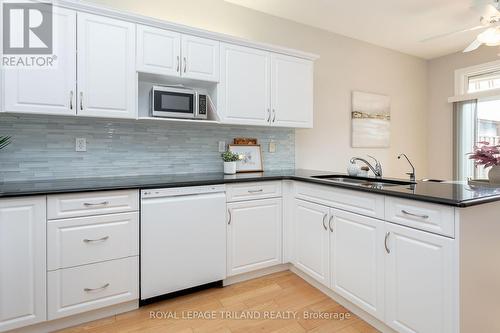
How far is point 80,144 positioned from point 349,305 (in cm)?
250

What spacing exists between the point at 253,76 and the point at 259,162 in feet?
3.15

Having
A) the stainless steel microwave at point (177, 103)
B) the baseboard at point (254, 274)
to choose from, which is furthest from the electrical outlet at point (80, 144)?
the baseboard at point (254, 274)

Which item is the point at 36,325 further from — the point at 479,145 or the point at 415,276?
the point at 479,145

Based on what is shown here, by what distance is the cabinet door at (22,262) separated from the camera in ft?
5.27

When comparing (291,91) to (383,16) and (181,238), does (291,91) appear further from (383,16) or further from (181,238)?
(181,238)

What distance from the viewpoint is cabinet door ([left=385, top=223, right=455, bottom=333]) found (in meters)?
1.38

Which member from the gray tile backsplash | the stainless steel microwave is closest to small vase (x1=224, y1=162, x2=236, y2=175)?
the gray tile backsplash

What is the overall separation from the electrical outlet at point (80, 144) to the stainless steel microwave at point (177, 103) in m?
0.62

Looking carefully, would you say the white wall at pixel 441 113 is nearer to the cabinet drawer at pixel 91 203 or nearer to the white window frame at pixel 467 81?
the white window frame at pixel 467 81

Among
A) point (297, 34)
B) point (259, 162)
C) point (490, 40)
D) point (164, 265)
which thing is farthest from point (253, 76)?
point (490, 40)

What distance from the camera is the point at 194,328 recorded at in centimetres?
183

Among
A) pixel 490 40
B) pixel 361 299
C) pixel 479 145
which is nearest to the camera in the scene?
pixel 361 299

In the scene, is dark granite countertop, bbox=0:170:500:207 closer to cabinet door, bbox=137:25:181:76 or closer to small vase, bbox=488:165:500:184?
small vase, bbox=488:165:500:184

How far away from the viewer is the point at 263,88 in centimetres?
277
